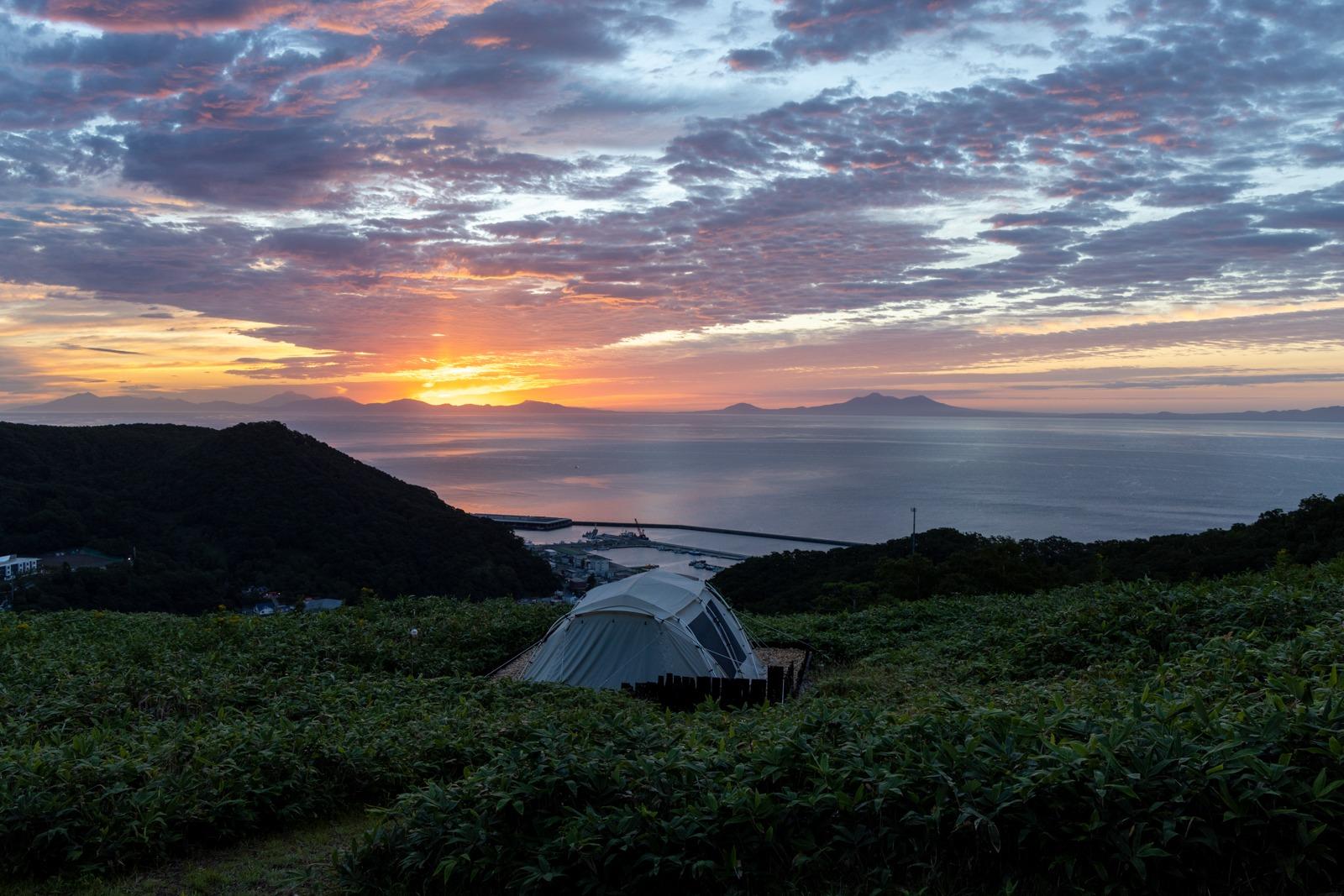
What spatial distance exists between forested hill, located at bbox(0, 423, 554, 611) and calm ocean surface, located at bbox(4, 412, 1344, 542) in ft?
77.1

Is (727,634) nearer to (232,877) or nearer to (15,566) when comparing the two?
(232,877)

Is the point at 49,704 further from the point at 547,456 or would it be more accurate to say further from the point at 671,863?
the point at 547,456

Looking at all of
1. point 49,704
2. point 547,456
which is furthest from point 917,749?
point 547,456

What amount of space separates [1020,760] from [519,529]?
6177 centimetres

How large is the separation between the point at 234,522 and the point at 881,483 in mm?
77682

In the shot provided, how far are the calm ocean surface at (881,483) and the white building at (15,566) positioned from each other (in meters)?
37.3

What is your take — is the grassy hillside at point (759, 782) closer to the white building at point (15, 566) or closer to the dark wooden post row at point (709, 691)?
the dark wooden post row at point (709, 691)

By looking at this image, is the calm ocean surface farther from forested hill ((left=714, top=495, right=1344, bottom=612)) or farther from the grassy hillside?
the grassy hillside

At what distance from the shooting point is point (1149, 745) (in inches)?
158

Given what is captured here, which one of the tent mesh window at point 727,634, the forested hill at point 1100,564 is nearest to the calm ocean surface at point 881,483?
the forested hill at point 1100,564

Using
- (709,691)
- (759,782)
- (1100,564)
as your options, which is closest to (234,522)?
(709,691)

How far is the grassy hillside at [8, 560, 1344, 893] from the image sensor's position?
3.72 metres

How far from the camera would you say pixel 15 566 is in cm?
2584

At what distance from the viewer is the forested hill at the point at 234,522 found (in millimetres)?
29750
